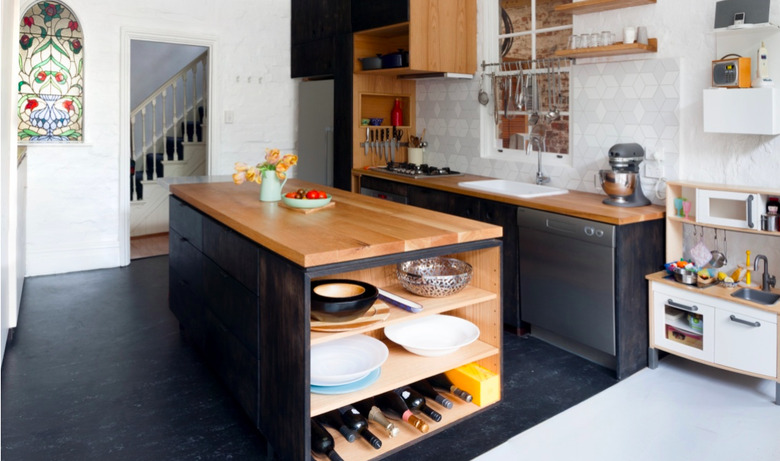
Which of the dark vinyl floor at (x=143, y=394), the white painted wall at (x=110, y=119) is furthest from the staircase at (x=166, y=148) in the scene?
the dark vinyl floor at (x=143, y=394)

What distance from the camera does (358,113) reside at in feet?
18.1

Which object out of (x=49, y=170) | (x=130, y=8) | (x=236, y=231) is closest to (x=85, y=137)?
(x=49, y=170)

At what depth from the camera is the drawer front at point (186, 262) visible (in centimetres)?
310

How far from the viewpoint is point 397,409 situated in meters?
2.35

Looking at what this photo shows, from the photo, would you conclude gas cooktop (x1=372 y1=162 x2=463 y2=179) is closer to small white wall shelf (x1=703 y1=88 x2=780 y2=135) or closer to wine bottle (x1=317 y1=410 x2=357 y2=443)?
small white wall shelf (x1=703 y1=88 x2=780 y2=135)

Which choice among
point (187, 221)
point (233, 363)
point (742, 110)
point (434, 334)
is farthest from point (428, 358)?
point (742, 110)

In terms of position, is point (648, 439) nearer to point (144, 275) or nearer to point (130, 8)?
point (144, 275)

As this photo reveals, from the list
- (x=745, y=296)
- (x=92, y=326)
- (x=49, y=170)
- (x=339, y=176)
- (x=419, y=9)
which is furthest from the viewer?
(x=339, y=176)

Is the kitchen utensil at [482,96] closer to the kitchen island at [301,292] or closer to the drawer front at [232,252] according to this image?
the kitchen island at [301,292]

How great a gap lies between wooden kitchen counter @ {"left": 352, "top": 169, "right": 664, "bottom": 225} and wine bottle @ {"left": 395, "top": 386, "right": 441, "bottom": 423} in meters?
1.49

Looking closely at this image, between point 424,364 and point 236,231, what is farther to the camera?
point 236,231

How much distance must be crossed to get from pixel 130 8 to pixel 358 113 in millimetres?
2346

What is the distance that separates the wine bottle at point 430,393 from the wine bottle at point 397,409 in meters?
0.13

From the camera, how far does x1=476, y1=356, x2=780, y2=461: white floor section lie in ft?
8.08
